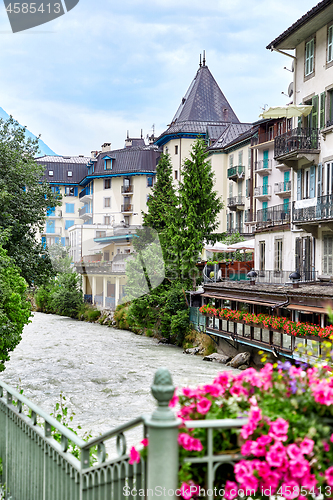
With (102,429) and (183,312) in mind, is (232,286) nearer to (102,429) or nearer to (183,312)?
(183,312)

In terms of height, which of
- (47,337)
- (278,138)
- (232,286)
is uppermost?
(278,138)

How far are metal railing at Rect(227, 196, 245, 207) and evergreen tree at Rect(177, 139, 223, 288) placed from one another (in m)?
10.9

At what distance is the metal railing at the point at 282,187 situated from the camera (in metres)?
42.4

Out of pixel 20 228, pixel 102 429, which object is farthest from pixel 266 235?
pixel 102 429

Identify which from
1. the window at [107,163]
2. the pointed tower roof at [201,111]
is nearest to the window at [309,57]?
the pointed tower roof at [201,111]

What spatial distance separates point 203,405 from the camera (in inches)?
156

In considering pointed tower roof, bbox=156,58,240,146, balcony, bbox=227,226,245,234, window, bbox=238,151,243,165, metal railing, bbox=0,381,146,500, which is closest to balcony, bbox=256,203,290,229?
balcony, bbox=227,226,245,234

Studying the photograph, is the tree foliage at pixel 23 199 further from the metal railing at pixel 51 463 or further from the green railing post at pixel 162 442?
the green railing post at pixel 162 442

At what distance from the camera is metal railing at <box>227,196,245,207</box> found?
50.0 metres

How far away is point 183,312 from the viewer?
3678 centimetres

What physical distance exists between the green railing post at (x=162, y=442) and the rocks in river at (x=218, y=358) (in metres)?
26.4

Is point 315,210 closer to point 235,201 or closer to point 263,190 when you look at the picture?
point 263,190

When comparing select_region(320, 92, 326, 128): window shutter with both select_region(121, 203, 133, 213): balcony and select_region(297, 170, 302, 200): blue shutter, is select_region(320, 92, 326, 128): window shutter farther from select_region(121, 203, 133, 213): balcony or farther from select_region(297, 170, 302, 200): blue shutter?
select_region(121, 203, 133, 213): balcony

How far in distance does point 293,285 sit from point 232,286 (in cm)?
632
